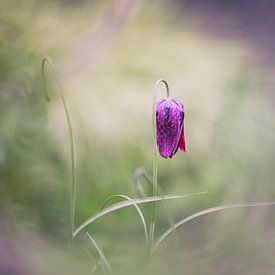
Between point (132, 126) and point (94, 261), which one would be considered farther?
point (132, 126)

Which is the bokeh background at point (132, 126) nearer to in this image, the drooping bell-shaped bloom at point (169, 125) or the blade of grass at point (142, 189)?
the blade of grass at point (142, 189)

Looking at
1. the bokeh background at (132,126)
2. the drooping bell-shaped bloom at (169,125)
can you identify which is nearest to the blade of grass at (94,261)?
the bokeh background at (132,126)

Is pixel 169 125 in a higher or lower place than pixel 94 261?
higher

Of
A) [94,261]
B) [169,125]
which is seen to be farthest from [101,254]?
[169,125]

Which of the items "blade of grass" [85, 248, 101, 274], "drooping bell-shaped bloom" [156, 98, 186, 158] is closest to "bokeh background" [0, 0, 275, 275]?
"blade of grass" [85, 248, 101, 274]

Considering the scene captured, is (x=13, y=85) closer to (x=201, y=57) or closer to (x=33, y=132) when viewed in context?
(x=33, y=132)

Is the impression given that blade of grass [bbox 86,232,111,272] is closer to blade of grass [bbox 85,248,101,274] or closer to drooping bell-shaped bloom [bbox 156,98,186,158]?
blade of grass [bbox 85,248,101,274]

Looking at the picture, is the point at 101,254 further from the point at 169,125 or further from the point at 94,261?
the point at 169,125

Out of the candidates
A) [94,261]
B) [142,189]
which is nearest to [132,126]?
[142,189]
